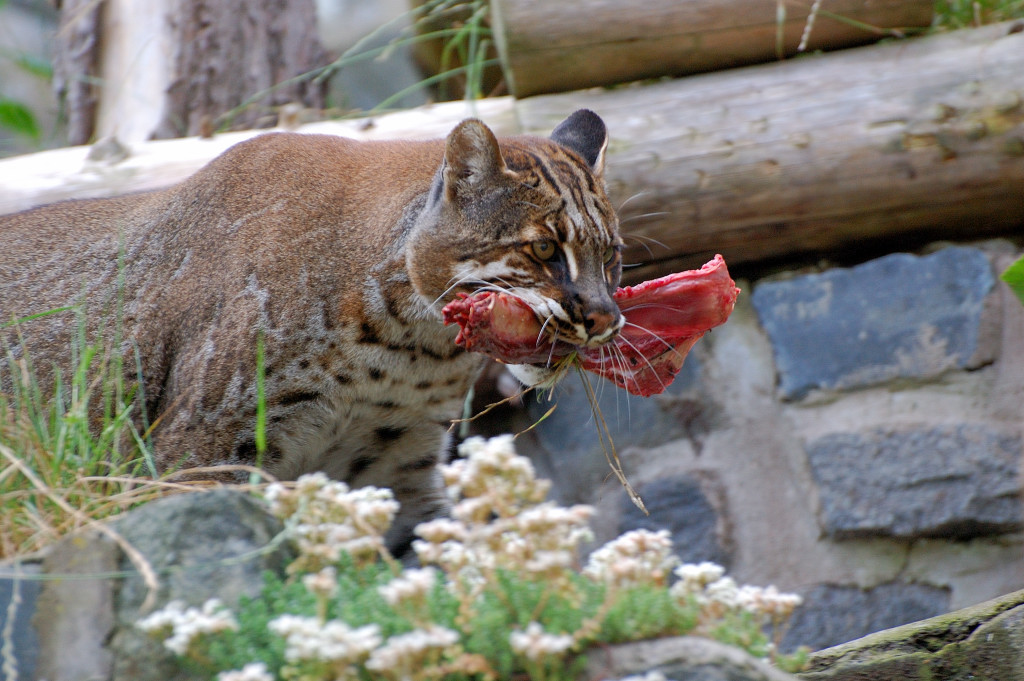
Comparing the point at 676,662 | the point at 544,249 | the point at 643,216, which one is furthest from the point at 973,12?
the point at 676,662

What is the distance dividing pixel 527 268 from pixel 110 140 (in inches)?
96.8

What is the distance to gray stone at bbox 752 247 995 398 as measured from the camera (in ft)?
13.8

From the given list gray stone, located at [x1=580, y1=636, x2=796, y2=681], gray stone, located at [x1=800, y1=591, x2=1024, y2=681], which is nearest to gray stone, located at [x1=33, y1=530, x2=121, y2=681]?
gray stone, located at [x1=580, y1=636, x2=796, y2=681]

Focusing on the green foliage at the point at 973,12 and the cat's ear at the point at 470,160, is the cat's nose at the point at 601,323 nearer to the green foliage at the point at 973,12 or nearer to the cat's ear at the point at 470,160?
the cat's ear at the point at 470,160

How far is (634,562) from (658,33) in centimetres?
298

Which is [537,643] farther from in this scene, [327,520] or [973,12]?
[973,12]

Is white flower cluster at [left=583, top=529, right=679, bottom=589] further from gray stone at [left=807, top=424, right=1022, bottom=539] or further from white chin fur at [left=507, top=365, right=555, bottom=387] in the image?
gray stone at [left=807, top=424, right=1022, bottom=539]

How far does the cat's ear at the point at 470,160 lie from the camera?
2.83m

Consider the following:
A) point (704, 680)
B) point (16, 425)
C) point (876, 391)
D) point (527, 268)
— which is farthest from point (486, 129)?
point (876, 391)

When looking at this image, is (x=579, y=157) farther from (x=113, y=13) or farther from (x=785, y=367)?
(x=113, y=13)

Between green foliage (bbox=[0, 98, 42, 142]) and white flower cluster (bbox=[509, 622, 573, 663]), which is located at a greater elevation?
green foliage (bbox=[0, 98, 42, 142])

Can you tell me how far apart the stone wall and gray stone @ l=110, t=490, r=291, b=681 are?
2431 millimetres

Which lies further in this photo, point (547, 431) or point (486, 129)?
point (547, 431)

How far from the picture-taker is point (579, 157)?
3.15 metres
